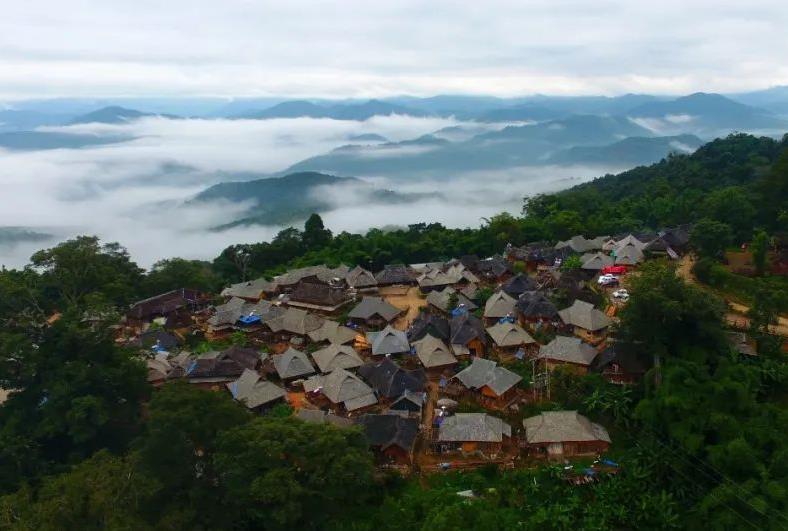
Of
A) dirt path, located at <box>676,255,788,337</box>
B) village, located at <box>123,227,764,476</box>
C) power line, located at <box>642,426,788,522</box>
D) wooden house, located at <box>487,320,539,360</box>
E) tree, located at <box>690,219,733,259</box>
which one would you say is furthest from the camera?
tree, located at <box>690,219,733,259</box>

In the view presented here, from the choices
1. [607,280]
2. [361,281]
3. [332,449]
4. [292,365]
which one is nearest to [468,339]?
[292,365]

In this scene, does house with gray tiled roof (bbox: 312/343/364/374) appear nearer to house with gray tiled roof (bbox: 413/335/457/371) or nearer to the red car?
house with gray tiled roof (bbox: 413/335/457/371)

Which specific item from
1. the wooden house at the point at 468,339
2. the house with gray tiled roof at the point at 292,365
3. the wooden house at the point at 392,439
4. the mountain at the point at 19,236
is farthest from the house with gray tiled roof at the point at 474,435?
the mountain at the point at 19,236

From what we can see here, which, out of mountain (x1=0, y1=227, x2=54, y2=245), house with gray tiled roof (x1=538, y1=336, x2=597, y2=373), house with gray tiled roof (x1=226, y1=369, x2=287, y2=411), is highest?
house with gray tiled roof (x1=538, y1=336, x2=597, y2=373)

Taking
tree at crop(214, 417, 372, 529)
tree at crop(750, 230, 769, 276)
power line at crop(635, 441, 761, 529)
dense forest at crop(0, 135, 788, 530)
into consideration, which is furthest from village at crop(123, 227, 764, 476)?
tree at crop(750, 230, 769, 276)

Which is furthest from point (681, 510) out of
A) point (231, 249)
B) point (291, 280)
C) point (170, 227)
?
point (170, 227)

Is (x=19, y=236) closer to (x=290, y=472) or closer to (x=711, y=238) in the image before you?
(x=290, y=472)

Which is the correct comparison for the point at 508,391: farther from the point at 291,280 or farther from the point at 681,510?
the point at 291,280
